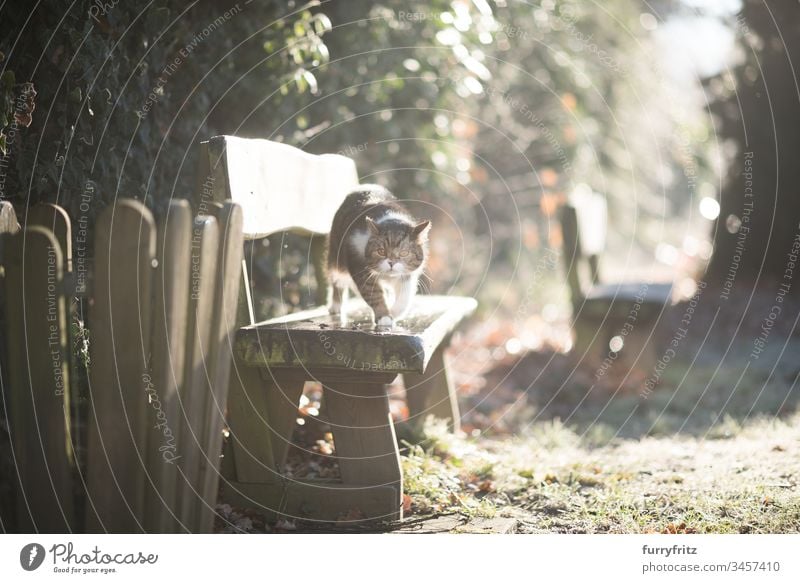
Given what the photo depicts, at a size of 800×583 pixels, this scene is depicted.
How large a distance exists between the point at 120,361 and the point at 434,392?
2.30 metres

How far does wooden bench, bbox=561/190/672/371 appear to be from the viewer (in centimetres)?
583

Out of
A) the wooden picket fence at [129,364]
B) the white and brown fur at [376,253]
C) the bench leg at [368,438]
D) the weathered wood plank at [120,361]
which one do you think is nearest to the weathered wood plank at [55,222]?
the wooden picket fence at [129,364]

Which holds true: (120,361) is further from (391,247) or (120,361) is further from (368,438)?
(391,247)

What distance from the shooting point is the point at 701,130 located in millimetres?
8109

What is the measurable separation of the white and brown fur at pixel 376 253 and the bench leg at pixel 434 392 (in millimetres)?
471

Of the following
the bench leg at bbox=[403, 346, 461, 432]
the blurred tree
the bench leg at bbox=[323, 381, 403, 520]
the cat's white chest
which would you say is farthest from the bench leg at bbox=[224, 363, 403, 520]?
the blurred tree

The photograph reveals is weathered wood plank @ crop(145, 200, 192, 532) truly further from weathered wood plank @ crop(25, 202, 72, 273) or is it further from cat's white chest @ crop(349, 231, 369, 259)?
cat's white chest @ crop(349, 231, 369, 259)

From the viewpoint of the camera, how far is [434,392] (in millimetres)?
4152

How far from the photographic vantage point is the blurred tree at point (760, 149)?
6.43 m

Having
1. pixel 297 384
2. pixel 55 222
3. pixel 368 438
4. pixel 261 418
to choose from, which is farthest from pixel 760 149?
pixel 55 222

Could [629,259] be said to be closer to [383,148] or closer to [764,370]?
[764,370]

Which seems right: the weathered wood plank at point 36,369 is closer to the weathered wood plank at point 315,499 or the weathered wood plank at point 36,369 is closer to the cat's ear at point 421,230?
the weathered wood plank at point 315,499

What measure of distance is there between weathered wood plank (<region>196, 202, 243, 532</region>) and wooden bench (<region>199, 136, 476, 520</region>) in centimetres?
50
